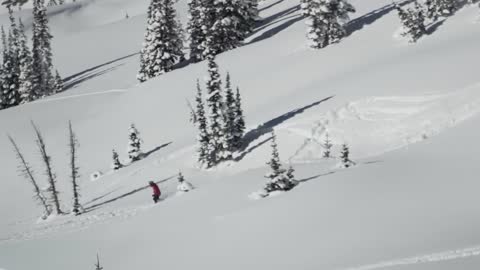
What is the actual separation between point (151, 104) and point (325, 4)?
66.0ft

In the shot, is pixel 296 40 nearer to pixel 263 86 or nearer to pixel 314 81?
pixel 263 86

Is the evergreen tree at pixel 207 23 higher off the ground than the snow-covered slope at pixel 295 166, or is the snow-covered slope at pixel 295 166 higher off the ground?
the evergreen tree at pixel 207 23

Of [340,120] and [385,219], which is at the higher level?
[340,120]

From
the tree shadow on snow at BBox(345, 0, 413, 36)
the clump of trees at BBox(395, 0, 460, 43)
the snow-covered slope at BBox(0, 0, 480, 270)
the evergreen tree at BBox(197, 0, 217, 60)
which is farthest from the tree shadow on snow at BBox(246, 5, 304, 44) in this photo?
the clump of trees at BBox(395, 0, 460, 43)

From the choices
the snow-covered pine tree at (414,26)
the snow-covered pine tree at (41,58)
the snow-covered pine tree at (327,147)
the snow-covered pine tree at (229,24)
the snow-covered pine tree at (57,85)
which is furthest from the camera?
the snow-covered pine tree at (57,85)

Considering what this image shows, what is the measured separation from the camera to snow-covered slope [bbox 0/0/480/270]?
13.5 m

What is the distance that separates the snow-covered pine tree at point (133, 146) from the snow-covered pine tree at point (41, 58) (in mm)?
46807

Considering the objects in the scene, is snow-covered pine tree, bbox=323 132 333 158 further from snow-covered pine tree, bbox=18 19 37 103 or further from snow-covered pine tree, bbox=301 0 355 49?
snow-covered pine tree, bbox=18 19 37 103

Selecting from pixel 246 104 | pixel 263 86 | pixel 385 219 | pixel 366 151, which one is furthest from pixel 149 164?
pixel 385 219

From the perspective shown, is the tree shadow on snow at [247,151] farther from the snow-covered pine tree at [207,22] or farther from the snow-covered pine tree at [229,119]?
the snow-covered pine tree at [207,22]

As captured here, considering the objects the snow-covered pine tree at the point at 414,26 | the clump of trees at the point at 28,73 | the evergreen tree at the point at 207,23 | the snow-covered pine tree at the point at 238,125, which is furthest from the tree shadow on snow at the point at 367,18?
the clump of trees at the point at 28,73

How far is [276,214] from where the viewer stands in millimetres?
16578

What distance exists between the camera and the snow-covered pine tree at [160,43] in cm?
6575

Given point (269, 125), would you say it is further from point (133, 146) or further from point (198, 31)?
point (198, 31)
